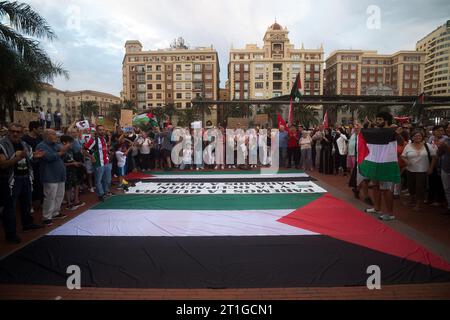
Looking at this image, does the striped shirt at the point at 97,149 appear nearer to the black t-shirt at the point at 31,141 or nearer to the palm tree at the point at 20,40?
the black t-shirt at the point at 31,141

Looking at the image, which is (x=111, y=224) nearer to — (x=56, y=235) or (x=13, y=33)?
(x=56, y=235)

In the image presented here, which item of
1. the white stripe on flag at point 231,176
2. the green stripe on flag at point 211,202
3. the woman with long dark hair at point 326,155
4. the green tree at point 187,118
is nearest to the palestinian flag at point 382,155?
the green stripe on flag at point 211,202

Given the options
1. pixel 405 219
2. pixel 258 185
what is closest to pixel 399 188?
pixel 405 219

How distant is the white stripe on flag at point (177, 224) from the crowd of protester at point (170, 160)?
2.54 ft

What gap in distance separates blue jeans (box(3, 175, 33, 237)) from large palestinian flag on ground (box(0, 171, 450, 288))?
0.50 meters

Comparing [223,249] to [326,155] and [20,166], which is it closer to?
[20,166]

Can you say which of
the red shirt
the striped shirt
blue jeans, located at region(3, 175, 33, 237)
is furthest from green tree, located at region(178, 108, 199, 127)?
blue jeans, located at region(3, 175, 33, 237)

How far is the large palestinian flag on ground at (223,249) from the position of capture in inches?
133

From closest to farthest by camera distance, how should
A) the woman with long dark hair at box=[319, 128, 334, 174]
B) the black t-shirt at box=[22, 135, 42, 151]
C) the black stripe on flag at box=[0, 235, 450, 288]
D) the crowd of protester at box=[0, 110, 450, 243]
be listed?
the black stripe on flag at box=[0, 235, 450, 288] → the crowd of protester at box=[0, 110, 450, 243] → the black t-shirt at box=[22, 135, 42, 151] → the woman with long dark hair at box=[319, 128, 334, 174]

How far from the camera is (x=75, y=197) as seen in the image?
6.78 meters

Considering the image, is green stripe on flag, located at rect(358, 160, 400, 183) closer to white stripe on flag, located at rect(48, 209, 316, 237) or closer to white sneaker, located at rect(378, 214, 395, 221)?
white sneaker, located at rect(378, 214, 395, 221)

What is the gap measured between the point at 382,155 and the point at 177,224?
4131 mm

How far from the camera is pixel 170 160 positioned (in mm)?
12758

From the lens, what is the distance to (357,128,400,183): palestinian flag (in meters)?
5.39
